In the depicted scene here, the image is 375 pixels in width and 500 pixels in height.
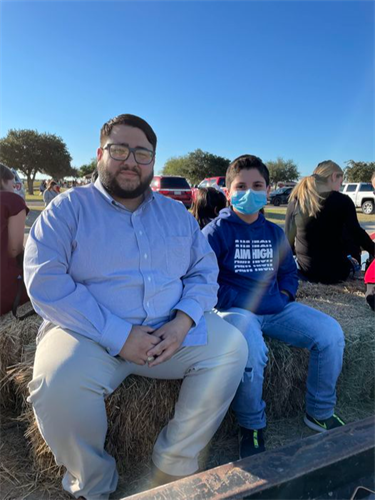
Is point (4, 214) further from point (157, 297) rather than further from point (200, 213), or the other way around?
point (200, 213)

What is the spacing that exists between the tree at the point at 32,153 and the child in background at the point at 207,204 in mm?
35869

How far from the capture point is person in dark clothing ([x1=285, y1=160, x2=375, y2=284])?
3.78 metres

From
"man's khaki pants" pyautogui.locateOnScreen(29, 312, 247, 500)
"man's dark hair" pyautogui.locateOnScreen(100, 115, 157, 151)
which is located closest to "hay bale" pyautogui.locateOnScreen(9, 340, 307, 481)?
"man's khaki pants" pyautogui.locateOnScreen(29, 312, 247, 500)

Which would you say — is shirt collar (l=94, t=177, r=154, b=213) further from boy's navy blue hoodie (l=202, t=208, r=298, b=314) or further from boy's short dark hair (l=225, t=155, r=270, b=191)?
boy's short dark hair (l=225, t=155, r=270, b=191)

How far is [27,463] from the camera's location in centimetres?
212

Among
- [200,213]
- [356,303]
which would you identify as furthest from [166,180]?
[356,303]

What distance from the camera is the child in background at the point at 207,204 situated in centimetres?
430

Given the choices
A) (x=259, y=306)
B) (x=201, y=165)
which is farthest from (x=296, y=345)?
(x=201, y=165)

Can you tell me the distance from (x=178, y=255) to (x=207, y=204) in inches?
88.6

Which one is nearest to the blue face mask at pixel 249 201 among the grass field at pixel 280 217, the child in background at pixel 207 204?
the child in background at pixel 207 204

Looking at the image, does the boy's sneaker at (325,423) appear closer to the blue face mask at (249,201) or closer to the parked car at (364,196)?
the blue face mask at (249,201)

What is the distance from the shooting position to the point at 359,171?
47625 mm

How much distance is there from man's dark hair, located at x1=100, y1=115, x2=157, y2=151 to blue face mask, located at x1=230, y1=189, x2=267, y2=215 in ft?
2.58

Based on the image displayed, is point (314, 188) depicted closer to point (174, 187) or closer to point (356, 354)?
point (356, 354)
